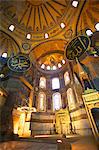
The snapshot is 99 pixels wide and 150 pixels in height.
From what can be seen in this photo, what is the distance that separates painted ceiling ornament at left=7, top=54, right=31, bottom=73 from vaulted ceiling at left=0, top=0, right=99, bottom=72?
3482mm

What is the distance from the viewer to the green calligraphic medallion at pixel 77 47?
9.05m

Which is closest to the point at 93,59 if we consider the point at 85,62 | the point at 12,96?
the point at 85,62

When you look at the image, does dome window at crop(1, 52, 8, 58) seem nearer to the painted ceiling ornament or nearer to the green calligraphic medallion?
the painted ceiling ornament

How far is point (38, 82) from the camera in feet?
52.3

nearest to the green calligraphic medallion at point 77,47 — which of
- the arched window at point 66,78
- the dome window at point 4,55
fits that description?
the arched window at point 66,78

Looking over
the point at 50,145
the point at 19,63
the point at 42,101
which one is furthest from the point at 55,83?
the point at 50,145

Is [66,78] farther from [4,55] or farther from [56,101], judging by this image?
[4,55]

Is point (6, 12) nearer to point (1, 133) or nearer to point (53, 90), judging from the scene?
point (53, 90)

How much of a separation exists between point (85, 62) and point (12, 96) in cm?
613

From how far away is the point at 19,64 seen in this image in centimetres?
1241

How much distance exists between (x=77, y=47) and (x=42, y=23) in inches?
367

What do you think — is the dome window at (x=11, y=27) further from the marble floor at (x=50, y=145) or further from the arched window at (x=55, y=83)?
the marble floor at (x=50, y=145)

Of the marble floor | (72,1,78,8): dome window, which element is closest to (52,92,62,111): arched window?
the marble floor

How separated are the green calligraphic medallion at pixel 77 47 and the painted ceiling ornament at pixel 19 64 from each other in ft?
15.6
